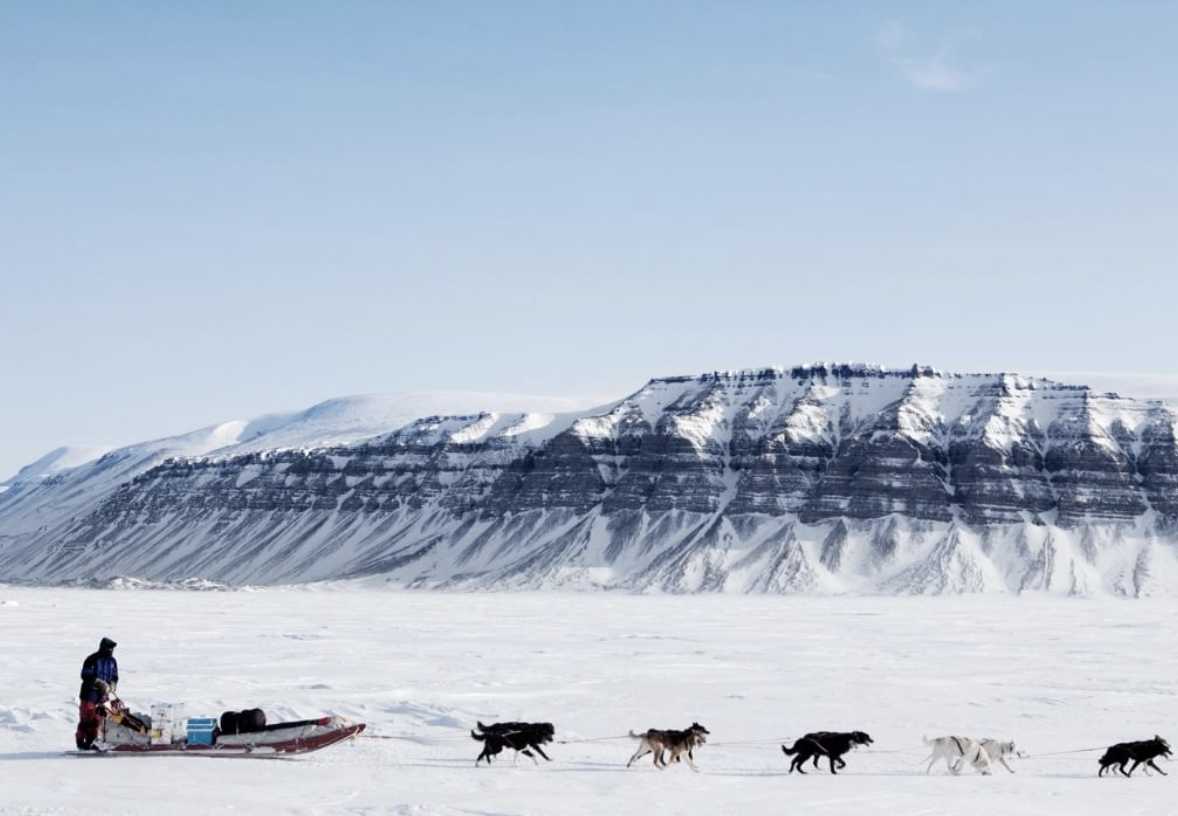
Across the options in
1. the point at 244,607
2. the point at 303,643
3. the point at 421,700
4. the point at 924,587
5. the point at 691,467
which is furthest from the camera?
the point at 691,467

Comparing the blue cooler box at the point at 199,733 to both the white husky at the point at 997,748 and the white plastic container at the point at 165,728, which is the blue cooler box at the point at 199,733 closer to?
the white plastic container at the point at 165,728

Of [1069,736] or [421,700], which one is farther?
[421,700]

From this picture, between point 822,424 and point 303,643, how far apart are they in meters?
141

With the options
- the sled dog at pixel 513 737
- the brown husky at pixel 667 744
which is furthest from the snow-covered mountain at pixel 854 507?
the sled dog at pixel 513 737

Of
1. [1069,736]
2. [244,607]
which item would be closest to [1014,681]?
[1069,736]

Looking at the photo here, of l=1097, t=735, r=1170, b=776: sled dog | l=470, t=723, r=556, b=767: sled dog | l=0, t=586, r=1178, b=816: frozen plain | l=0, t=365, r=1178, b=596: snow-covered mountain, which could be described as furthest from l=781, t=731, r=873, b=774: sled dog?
l=0, t=365, r=1178, b=596: snow-covered mountain

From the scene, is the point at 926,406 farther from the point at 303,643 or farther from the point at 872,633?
the point at 303,643

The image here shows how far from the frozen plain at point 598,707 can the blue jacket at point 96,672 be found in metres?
1.17

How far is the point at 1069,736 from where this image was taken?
3134 centimetres

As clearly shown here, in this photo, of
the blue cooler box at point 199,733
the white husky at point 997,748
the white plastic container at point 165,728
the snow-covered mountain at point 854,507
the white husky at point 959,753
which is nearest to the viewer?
the white husky at point 959,753

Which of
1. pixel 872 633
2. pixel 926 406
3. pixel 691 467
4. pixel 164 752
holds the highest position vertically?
pixel 926 406

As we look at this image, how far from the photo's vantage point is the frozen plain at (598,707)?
22109 mm

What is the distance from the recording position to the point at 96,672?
26188 mm

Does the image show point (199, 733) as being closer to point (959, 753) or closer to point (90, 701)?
point (90, 701)
